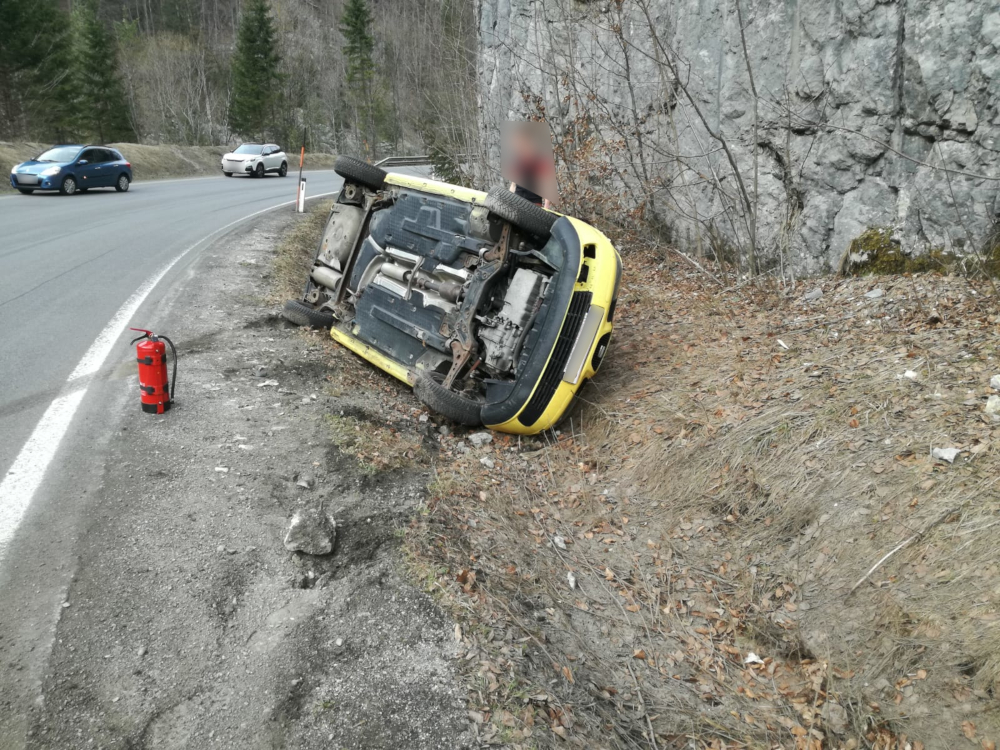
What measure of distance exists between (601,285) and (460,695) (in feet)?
11.2

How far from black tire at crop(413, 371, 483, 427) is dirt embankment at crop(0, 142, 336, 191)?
20.6 metres

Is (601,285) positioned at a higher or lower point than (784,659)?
higher

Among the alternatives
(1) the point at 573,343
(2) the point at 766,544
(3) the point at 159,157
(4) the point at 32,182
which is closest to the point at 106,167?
(4) the point at 32,182

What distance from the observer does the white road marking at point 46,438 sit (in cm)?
388

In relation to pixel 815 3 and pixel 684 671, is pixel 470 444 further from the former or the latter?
pixel 815 3

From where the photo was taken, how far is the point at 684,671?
3.81 m

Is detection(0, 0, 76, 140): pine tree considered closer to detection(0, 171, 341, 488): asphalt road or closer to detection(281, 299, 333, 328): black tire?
detection(0, 171, 341, 488): asphalt road

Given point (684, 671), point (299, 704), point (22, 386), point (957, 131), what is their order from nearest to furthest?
point (299, 704), point (684, 671), point (22, 386), point (957, 131)

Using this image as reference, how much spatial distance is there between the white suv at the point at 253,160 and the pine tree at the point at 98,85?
13.3m

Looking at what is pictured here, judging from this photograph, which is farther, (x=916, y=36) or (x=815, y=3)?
(x=815, y=3)

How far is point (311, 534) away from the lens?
395cm

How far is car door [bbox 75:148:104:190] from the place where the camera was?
1798 centimetres

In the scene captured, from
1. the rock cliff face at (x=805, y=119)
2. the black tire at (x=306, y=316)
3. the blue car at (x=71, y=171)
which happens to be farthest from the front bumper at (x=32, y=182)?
the black tire at (x=306, y=316)

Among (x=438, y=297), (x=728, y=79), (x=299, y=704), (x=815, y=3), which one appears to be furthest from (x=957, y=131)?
(x=299, y=704)
